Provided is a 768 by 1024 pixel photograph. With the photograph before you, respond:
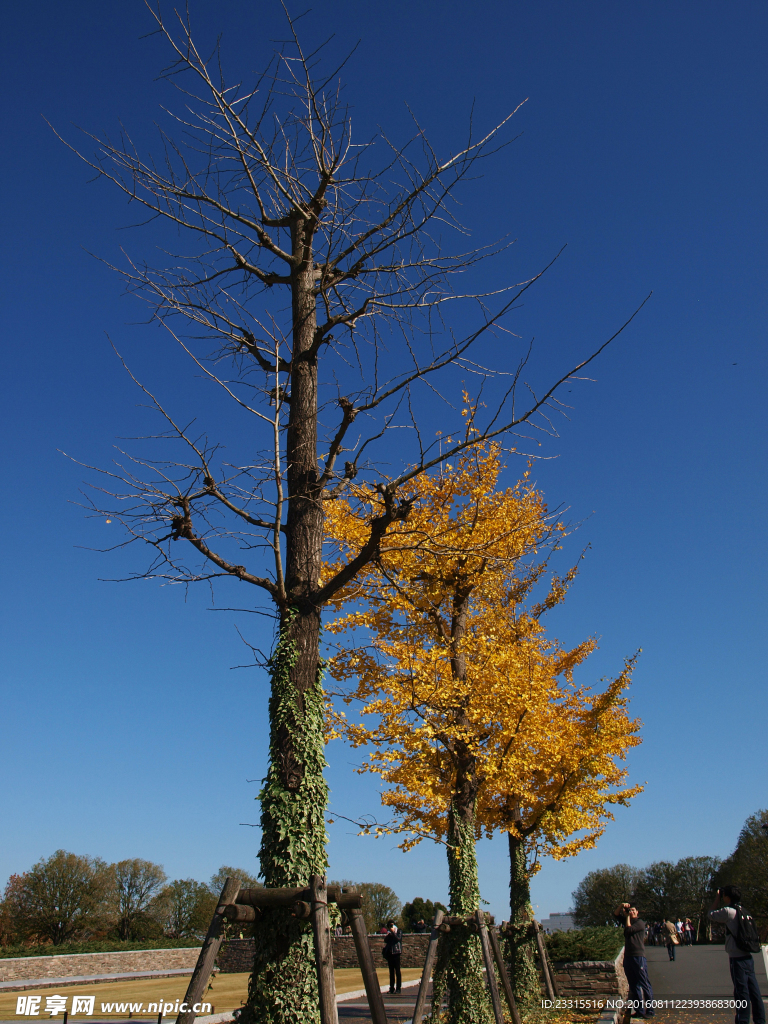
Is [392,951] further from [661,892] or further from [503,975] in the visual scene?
[661,892]

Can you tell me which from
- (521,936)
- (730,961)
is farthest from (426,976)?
(521,936)

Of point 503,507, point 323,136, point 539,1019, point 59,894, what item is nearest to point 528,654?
point 503,507

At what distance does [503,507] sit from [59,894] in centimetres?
4603

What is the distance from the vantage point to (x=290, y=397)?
605 centimetres

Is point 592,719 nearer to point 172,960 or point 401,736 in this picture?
point 401,736

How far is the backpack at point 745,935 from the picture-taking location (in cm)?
670

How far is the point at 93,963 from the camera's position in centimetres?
2558

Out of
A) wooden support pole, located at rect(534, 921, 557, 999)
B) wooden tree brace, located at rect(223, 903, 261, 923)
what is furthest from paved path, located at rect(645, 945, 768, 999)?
wooden tree brace, located at rect(223, 903, 261, 923)

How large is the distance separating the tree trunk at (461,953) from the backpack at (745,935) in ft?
11.9

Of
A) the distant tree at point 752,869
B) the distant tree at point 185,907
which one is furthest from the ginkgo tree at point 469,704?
the distant tree at point 185,907

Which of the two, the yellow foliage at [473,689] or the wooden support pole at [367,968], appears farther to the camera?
the yellow foliage at [473,689]

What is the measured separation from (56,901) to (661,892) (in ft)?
193

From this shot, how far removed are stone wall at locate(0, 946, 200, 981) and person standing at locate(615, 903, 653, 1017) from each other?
61.9 ft

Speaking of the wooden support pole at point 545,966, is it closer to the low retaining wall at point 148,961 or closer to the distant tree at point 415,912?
the low retaining wall at point 148,961
